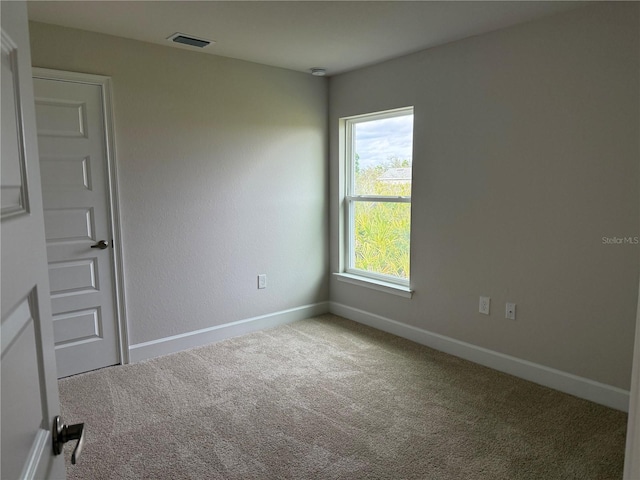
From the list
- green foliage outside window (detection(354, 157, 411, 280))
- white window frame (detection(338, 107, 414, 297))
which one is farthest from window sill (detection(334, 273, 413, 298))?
green foliage outside window (detection(354, 157, 411, 280))

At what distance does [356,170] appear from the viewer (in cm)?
435

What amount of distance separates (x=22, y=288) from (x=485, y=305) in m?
3.14

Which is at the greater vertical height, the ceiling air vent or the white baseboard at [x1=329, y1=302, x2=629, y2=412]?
the ceiling air vent

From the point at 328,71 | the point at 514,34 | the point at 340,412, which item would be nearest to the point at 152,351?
the point at 340,412

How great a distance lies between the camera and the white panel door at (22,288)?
58 centimetres

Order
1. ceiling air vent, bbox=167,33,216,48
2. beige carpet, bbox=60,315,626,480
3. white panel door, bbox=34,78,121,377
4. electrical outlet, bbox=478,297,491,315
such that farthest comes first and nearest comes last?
electrical outlet, bbox=478,297,491,315 → ceiling air vent, bbox=167,33,216,48 → white panel door, bbox=34,78,121,377 → beige carpet, bbox=60,315,626,480

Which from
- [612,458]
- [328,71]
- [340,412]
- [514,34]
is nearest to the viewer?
[612,458]

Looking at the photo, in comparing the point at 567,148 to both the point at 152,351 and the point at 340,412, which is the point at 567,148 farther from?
the point at 152,351

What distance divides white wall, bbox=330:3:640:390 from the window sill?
0.09 meters

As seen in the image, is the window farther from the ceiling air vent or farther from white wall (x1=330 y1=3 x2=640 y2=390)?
the ceiling air vent

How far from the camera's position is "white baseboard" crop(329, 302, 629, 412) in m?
2.69

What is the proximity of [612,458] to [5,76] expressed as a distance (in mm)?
A: 2782

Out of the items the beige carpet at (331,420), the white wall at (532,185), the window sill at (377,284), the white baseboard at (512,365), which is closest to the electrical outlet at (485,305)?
the white wall at (532,185)

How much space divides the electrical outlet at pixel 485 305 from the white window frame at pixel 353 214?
701 millimetres
